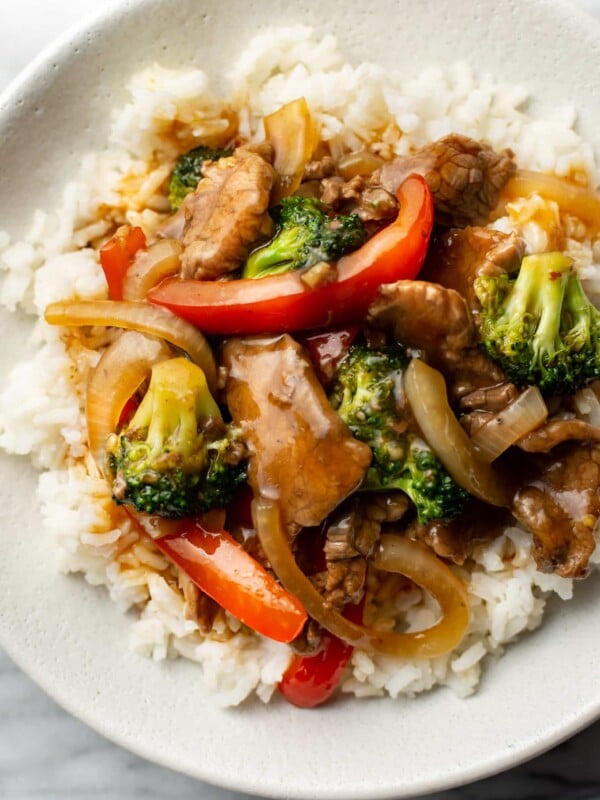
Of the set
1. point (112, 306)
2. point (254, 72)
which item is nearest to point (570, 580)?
point (112, 306)

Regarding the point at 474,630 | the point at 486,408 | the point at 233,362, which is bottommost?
the point at 474,630

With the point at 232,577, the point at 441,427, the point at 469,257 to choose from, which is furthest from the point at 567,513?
the point at 232,577

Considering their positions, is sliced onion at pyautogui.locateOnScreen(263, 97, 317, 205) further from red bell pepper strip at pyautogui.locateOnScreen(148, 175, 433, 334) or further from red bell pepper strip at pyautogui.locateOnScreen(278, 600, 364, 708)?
red bell pepper strip at pyautogui.locateOnScreen(278, 600, 364, 708)

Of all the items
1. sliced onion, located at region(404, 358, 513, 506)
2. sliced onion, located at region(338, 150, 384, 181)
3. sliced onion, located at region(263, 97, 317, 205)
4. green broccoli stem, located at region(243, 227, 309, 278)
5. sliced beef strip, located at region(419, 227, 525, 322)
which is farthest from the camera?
sliced onion, located at region(338, 150, 384, 181)

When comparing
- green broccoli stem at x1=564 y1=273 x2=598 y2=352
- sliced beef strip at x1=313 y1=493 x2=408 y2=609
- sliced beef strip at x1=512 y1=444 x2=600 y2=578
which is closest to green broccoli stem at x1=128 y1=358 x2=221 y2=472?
sliced beef strip at x1=313 y1=493 x2=408 y2=609

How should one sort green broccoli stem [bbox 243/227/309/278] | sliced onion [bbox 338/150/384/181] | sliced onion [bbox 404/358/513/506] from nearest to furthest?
sliced onion [bbox 404/358/513/506]
green broccoli stem [bbox 243/227/309/278]
sliced onion [bbox 338/150/384/181]

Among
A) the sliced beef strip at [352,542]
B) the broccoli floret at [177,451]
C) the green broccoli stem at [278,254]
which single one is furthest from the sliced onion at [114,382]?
the sliced beef strip at [352,542]

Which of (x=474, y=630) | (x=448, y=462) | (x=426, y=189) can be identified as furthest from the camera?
(x=474, y=630)

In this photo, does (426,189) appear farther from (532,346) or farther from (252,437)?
(252,437)
